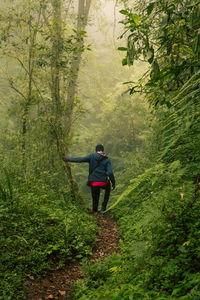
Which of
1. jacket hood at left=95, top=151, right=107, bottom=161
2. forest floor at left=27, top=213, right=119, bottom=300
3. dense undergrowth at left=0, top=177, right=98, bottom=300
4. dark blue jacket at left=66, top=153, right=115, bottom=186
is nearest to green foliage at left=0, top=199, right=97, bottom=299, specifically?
dense undergrowth at left=0, top=177, right=98, bottom=300

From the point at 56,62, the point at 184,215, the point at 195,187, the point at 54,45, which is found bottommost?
the point at 184,215

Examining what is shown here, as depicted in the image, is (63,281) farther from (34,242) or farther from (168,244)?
(168,244)

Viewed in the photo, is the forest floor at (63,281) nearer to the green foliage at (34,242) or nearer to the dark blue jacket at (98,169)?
the green foliage at (34,242)

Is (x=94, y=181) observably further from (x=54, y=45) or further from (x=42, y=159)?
(x=54, y=45)

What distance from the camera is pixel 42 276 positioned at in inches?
158

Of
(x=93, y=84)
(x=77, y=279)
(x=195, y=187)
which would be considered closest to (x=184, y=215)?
(x=195, y=187)

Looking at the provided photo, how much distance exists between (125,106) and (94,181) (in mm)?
12134

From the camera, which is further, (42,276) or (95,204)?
(95,204)

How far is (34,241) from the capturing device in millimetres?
4480

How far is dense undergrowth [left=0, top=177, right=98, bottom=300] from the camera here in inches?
145

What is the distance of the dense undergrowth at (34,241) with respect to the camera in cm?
367

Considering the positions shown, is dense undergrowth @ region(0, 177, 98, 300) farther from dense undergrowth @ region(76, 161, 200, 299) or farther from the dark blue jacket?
the dark blue jacket

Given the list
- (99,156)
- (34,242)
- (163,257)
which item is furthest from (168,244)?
(99,156)

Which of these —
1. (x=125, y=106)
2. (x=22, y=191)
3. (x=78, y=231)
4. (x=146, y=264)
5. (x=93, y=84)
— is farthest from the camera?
(x=93, y=84)
